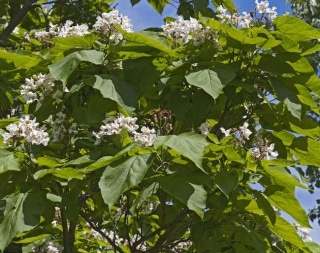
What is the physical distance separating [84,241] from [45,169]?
1424 millimetres

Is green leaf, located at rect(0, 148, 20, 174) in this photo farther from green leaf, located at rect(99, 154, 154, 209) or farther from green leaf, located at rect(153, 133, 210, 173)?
green leaf, located at rect(153, 133, 210, 173)

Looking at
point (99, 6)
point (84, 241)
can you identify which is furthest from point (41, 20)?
point (84, 241)

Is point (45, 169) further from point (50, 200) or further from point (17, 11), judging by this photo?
point (17, 11)

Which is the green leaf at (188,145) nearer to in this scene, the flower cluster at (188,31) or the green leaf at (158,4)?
the flower cluster at (188,31)

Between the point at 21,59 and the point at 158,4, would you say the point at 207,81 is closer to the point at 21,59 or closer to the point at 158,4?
the point at 21,59

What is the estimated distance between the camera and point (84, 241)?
125 inches

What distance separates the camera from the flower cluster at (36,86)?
2.13 metres

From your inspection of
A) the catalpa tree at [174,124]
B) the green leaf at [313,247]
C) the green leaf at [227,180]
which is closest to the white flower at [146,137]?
the catalpa tree at [174,124]

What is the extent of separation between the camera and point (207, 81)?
6.15ft

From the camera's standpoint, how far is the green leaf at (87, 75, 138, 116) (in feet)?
6.26

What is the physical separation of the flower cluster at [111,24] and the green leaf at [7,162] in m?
0.60

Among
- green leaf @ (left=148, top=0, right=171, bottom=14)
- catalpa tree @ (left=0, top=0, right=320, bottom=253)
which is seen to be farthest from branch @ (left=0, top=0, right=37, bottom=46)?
catalpa tree @ (left=0, top=0, right=320, bottom=253)

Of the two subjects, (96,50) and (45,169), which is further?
(96,50)

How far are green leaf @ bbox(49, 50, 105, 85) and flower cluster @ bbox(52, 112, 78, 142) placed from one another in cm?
25
